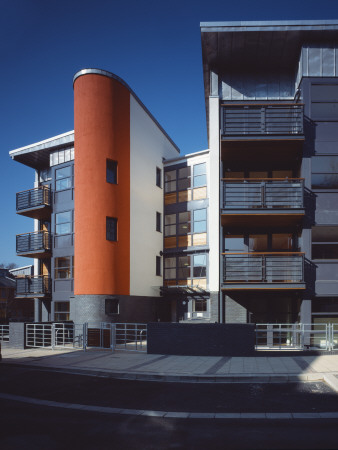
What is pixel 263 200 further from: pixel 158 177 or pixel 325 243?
pixel 158 177

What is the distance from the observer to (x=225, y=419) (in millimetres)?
7348

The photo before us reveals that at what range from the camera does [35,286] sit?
86.1 feet

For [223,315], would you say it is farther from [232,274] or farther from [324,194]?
[324,194]

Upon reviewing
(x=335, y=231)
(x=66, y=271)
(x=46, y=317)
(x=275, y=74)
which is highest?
(x=275, y=74)

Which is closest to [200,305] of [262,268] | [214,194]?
[262,268]

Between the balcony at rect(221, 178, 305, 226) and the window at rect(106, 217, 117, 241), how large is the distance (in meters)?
5.86

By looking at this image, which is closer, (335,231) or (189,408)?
(189,408)

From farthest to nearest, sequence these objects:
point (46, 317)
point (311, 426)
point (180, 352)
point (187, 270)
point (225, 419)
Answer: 1. point (46, 317)
2. point (187, 270)
3. point (180, 352)
4. point (225, 419)
5. point (311, 426)

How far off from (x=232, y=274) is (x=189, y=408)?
32.6ft

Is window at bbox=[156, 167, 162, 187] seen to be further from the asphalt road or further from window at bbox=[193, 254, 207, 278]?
the asphalt road

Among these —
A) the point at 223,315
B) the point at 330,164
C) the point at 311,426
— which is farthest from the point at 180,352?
the point at 330,164

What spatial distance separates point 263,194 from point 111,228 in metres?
7.80

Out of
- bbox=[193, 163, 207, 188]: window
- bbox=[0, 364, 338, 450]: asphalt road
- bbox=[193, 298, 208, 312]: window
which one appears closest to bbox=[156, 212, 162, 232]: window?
bbox=[193, 163, 207, 188]: window

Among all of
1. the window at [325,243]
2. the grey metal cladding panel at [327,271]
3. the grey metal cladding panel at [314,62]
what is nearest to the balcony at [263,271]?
the window at [325,243]
